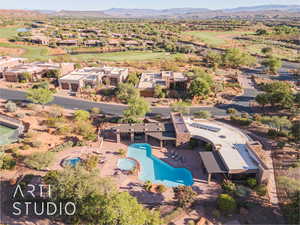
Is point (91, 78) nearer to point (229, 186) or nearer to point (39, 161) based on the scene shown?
point (39, 161)

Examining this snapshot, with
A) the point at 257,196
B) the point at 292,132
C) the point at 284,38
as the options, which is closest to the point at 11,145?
the point at 257,196

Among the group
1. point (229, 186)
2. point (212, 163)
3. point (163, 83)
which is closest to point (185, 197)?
point (229, 186)

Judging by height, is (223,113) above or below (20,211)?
above

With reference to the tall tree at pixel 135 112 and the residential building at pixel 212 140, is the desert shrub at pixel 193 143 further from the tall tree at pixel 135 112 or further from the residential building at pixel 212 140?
the tall tree at pixel 135 112

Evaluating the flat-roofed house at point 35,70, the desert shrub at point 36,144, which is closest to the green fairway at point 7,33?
the flat-roofed house at point 35,70

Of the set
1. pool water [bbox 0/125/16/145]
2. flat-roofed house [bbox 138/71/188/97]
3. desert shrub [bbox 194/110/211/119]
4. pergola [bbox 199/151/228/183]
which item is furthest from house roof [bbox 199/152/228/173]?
pool water [bbox 0/125/16/145]

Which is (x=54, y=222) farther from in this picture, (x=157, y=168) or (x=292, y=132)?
(x=292, y=132)

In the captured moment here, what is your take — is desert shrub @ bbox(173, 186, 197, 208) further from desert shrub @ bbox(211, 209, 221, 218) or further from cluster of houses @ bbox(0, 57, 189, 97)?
cluster of houses @ bbox(0, 57, 189, 97)
